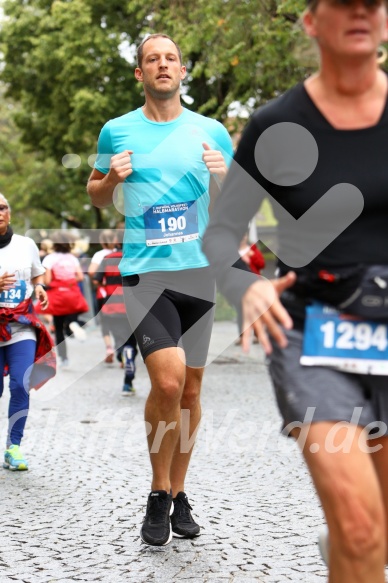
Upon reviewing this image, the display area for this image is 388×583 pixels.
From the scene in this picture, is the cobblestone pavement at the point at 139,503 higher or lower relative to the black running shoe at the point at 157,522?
lower

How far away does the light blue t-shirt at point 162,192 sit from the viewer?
196 inches

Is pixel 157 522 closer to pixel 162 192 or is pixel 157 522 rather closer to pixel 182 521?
pixel 182 521

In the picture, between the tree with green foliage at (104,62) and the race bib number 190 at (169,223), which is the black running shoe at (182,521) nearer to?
the race bib number 190 at (169,223)

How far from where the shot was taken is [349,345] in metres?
2.88

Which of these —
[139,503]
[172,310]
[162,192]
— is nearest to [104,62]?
[139,503]

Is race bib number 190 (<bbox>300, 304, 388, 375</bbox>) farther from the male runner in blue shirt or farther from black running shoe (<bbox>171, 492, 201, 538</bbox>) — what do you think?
black running shoe (<bbox>171, 492, 201, 538</bbox>)

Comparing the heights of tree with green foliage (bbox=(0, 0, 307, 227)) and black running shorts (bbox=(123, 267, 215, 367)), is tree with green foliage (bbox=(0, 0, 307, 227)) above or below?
above

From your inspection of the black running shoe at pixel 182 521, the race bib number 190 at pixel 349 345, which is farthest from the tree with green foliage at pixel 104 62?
the race bib number 190 at pixel 349 345

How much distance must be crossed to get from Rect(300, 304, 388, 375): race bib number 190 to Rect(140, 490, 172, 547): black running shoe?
2.17m

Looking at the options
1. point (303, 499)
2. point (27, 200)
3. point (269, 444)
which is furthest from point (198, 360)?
point (27, 200)

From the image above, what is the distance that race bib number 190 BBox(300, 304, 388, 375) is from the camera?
2887mm

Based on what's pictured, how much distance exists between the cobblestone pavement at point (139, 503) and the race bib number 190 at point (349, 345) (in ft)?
5.46

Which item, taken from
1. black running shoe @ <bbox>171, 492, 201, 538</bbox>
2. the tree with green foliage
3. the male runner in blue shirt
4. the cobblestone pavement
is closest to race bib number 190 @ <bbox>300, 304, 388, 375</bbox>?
the cobblestone pavement

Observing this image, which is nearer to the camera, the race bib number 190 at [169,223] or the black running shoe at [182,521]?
the race bib number 190 at [169,223]
